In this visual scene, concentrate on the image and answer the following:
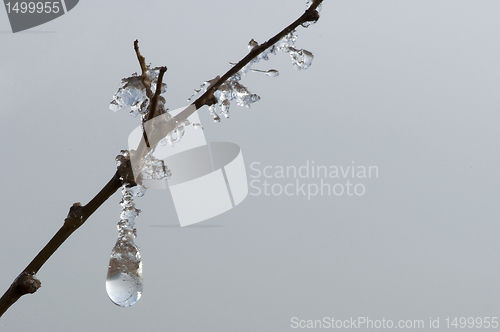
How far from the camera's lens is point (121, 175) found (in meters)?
0.45

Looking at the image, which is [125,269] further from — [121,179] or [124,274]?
[121,179]

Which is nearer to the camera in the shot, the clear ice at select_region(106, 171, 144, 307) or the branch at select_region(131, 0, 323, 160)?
the branch at select_region(131, 0, 323, 160)

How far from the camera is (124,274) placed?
55cm

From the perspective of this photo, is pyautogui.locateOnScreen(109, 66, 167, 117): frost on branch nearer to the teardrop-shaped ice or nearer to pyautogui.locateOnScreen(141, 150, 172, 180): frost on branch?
pyautogui.locateOnScreen(141, 150, 172, 180): frost on branch

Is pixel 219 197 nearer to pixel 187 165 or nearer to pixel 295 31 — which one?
pixel 187 165

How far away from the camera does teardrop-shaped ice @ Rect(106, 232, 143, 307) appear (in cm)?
55

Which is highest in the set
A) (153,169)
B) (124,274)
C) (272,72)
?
(272,72)

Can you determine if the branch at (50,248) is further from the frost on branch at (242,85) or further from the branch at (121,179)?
the frost on branch at (242,85)

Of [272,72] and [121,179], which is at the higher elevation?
[272,72]

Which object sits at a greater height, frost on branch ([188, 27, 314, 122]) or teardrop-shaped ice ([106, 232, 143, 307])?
frost on branch ([188, 27, 314, 122])

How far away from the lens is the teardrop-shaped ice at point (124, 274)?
1.80 ft

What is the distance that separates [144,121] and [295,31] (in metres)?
0.19

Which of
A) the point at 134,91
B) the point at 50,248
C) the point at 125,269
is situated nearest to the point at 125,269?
the point at 125,269

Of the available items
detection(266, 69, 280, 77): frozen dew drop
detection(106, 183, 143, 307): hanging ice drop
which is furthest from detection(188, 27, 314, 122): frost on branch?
detection(106, 183, 143, 307): hanging ice drop
